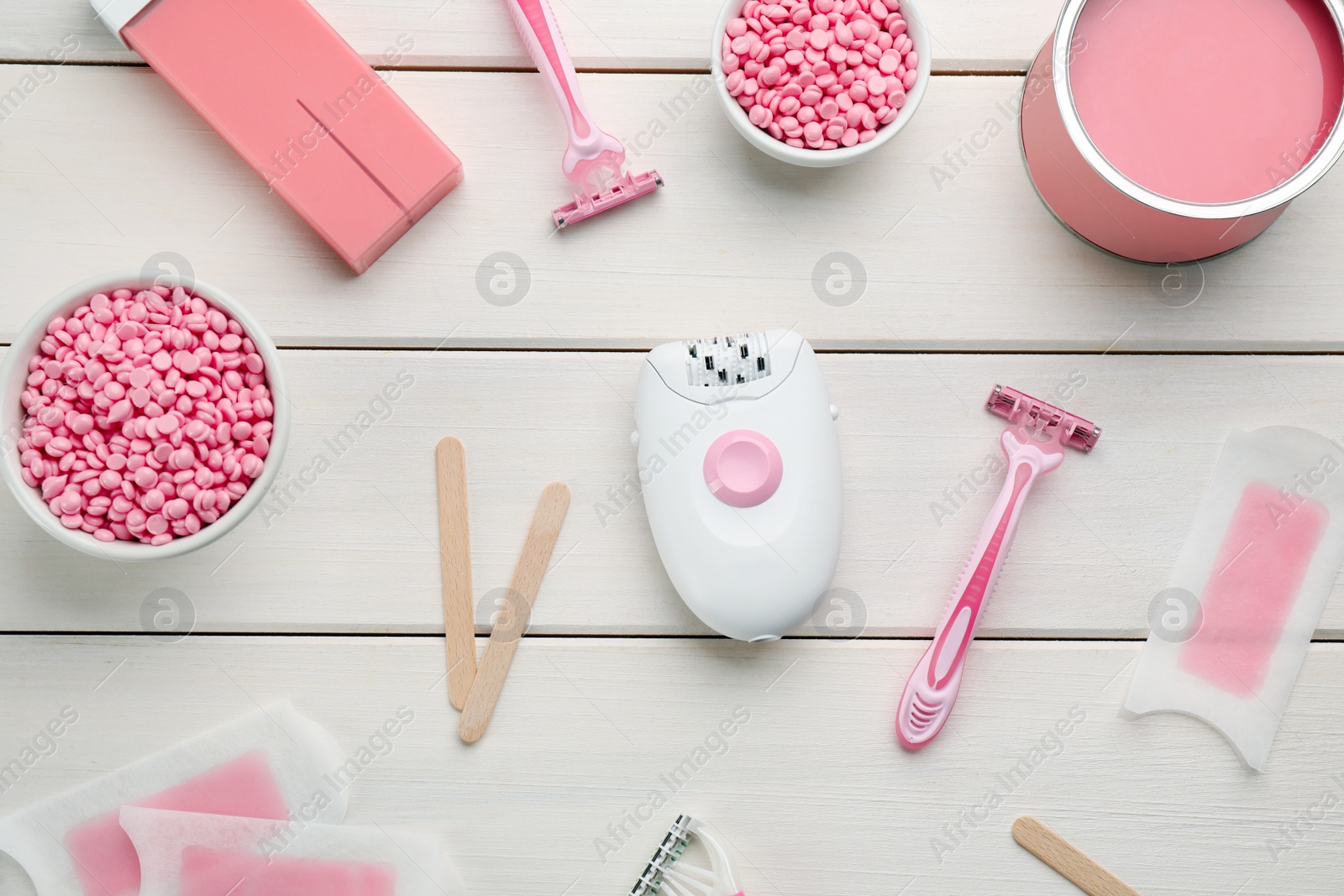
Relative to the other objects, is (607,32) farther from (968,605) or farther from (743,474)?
(968,605)

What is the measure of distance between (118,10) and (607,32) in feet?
1.31

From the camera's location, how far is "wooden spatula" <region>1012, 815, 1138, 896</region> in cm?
77

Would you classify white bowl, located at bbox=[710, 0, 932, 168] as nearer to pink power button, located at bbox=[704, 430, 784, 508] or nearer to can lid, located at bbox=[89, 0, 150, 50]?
pink power button, located at bbox=[704, 430, 784, 508]

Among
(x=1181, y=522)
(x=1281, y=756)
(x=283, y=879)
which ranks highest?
(x=283, y=879)

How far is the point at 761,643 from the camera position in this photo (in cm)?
77

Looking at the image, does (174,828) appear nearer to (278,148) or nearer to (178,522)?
(178,522)

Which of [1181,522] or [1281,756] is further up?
[1181,522]

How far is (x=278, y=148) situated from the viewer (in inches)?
28.7

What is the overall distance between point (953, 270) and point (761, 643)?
37 cm

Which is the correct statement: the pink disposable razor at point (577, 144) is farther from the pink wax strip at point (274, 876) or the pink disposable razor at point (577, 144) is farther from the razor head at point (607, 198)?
the pink wax strip at point (274, 876)

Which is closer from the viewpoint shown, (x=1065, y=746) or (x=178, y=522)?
(x=178, y=522)

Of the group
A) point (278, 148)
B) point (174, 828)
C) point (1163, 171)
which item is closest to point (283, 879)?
point (174, 828)

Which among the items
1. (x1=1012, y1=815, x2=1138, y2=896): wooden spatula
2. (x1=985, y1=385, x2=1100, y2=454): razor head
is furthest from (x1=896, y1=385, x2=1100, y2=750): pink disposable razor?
(x1=1012, y1=815, x2=1138, y2=896): wooden spatula

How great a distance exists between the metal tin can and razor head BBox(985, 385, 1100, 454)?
155 mm
